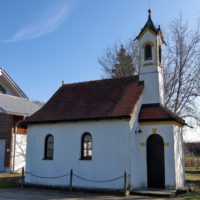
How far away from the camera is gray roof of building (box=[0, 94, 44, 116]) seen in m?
24.2

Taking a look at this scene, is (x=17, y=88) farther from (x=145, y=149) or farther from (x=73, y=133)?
(x=145, y=149)

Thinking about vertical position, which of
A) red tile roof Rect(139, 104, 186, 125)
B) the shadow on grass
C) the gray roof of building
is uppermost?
the gray roof of building

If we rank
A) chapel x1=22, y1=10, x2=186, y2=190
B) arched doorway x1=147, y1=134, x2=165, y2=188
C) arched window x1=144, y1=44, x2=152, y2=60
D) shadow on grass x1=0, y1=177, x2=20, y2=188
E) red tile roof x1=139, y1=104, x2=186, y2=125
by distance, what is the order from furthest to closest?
arched window x1=144, y1=44, x2=152, y2=60
shadow on grass x1=0, y1=177, x2=20, y2=188
red tile roof x1=139, y1=104, x2=186, y2=125
arched doorway x1=147, y1=134, x2=165, y2=188
chapel x1=22, y1=10, x2=186, y2=190

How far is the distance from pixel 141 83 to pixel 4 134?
1383 centimetres

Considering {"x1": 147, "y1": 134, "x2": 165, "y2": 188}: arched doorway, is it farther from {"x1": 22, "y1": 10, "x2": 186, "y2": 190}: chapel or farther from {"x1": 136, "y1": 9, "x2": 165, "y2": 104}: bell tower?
{"x1": 136, "y1": 9, "x2": 165, "y2": 104}: bell tower

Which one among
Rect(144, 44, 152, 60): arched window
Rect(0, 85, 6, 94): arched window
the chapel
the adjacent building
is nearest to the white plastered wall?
the chapel

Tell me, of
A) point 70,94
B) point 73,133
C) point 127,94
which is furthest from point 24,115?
point 127,94

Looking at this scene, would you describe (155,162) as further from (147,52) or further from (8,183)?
(8,183)

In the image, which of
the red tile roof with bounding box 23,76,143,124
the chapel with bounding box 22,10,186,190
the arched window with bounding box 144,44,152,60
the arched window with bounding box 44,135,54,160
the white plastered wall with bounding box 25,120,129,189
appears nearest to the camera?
the white plastered wall with bounding box 25,120,129,189

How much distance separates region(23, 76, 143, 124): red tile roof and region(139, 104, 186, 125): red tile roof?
0.99 meters

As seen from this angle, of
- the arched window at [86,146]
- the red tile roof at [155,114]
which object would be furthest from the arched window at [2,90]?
the red tile roof at [155,114]

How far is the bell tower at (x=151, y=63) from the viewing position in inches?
679

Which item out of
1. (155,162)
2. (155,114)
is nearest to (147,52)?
(155,114)

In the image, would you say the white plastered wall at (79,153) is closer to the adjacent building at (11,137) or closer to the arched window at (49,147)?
the arched window at (49,147)
